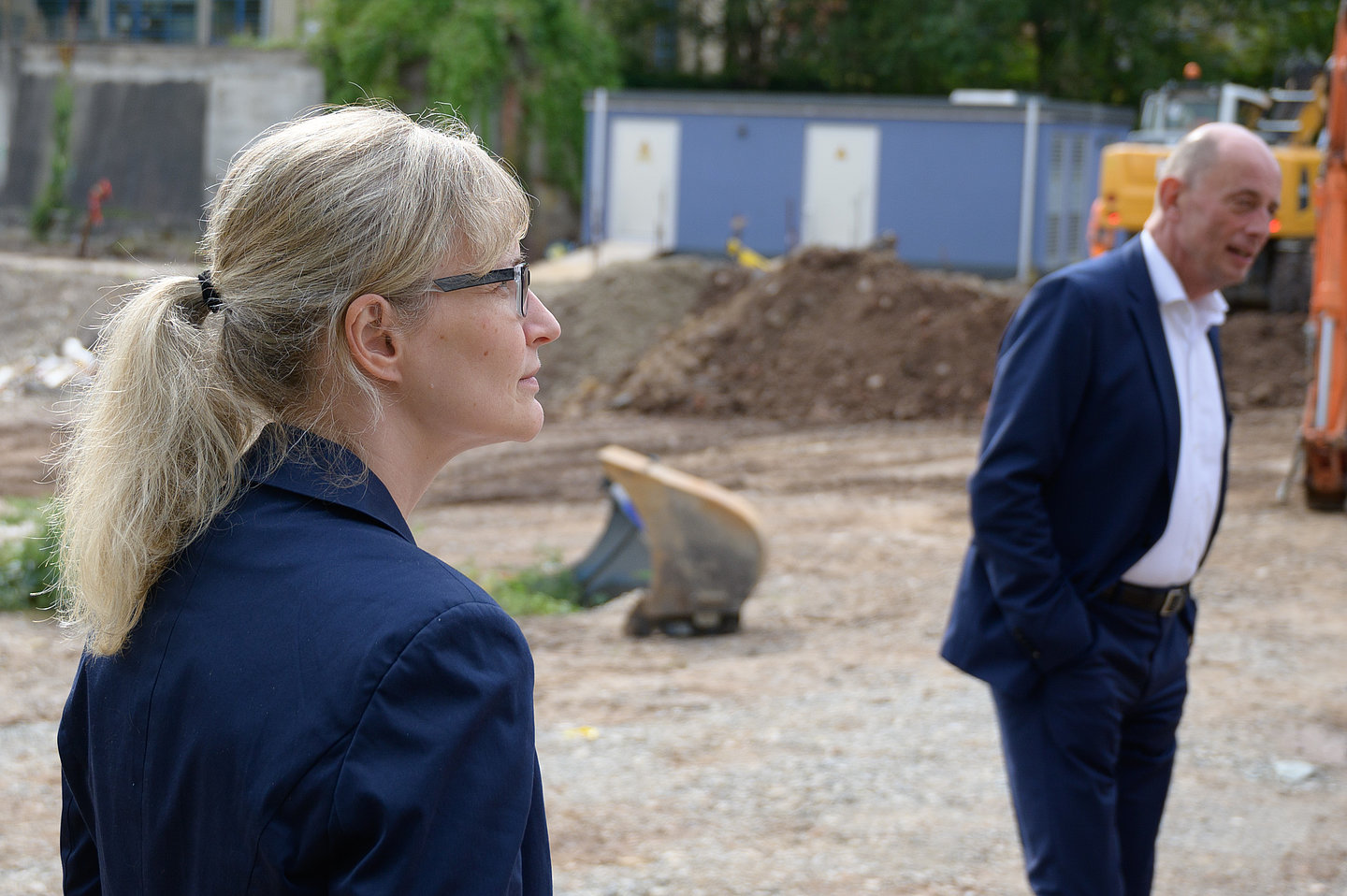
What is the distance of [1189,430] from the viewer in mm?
3135

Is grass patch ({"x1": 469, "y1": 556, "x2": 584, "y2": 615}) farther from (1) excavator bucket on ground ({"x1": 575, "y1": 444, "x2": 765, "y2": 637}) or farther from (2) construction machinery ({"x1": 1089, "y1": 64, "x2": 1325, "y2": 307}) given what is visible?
(2) construction machinery ({"x1": 1089, "y1": 64, "x2": 1325, "y2": 307})

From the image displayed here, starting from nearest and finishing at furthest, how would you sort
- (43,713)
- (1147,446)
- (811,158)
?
(1147,446) → (43,713) → (811,158)

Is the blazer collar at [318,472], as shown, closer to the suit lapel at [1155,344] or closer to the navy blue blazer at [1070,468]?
the navy blue blazer at [1070,468]

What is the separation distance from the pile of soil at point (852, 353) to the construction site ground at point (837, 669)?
0.19 ft

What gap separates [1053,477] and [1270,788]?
306 cm

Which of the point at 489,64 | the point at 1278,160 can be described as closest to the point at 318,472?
the point at 1278,160

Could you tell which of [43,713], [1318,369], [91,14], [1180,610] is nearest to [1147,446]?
[1180,610]

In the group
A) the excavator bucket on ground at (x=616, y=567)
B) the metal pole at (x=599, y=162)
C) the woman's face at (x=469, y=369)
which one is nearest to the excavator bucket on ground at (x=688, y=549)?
the excavator bucket on ground at (x=616, y=567)

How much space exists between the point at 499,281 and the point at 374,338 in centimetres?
15

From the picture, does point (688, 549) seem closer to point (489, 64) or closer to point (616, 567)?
point (616, 567)

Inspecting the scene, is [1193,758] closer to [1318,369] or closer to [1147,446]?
[1147,446]

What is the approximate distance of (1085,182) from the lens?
27.0 meters

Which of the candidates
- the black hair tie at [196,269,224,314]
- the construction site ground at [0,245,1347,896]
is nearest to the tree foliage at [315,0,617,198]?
the construction site ground at [0,245,1347,896]

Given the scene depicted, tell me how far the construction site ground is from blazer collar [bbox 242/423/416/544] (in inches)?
141
